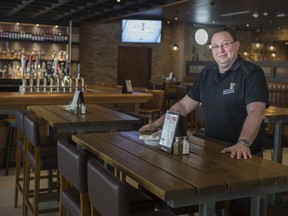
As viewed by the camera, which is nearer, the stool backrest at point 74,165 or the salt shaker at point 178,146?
the stool backrest at point 74,165

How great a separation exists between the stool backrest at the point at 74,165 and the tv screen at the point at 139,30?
457 inches

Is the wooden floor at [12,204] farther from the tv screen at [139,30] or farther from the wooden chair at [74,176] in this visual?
the tv screen at [139,30]

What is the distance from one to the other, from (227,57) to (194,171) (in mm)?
980

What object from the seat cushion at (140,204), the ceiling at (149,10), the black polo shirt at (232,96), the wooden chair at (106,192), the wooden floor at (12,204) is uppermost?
the ceiling at (149,10)

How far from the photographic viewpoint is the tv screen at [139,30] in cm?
1352

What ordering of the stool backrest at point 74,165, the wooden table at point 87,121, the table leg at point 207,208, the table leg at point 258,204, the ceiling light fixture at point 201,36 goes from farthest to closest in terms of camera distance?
1. the ceiling light fixture at point 201,36
2. the wooden table at point 87,121
3. the stool backrest at point 74,165
4. the table leg at point 258,204
5. the table leg at point 207,208

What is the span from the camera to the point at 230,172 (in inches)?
72.2

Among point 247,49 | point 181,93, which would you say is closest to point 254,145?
point 181,93

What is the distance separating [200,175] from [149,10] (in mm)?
8431

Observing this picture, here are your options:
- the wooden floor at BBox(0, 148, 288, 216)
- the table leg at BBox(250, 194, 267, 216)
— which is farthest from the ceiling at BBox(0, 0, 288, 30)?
the table leg at BBox(250, 194, 267, 216)

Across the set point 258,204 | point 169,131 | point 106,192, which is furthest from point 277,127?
point 106,192

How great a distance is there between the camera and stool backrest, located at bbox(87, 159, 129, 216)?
1.57 m

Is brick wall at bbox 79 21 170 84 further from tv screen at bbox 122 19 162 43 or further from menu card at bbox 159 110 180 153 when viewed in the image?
menu card at bbox 159 110 180 153

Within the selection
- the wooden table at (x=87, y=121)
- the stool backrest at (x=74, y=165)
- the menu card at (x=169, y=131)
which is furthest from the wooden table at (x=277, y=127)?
the stool backrest at (x=74, y=165)
